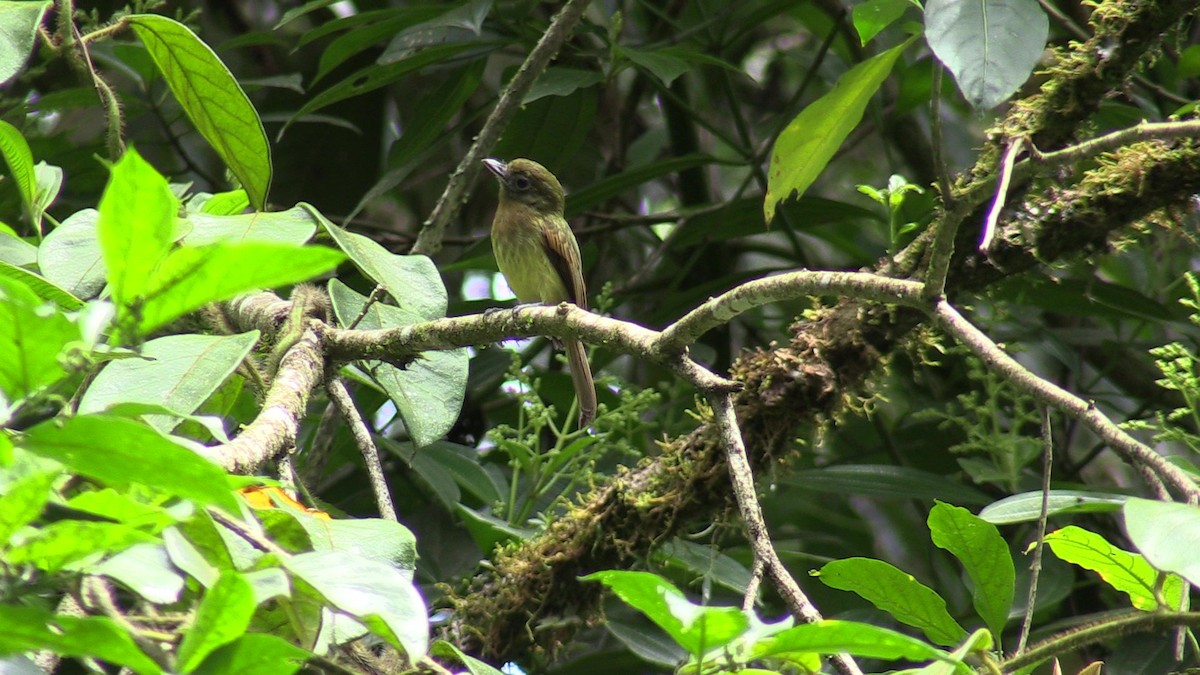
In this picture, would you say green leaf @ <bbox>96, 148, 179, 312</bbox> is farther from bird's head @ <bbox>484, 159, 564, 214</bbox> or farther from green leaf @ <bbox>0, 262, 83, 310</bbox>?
bird's head @ <bbox>484, 159, 564, 214</bbox>

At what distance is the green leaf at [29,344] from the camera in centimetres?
99

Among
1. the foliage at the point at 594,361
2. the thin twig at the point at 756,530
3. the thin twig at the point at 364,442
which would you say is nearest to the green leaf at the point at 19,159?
the foliage at the point at 594,361

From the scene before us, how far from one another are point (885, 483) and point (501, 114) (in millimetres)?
1465

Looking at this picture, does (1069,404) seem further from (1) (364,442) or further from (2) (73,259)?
(2) (73,259)

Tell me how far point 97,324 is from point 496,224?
11.7 feet

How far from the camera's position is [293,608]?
4.39 feet

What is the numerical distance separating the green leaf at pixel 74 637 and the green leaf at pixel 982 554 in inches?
41.7

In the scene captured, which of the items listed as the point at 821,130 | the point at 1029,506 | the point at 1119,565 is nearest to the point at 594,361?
the point at 821,130

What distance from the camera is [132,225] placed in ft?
3.43

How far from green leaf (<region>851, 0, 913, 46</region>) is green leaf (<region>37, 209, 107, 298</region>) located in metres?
1.54

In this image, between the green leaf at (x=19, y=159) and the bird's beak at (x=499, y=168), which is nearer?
the green leaf at (x=19, y=159)

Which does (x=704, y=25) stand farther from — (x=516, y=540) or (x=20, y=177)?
(x=20, y=177)

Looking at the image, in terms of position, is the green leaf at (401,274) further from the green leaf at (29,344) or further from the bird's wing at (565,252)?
the bird's wing at (565,252)

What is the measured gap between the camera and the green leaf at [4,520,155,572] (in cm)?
100
